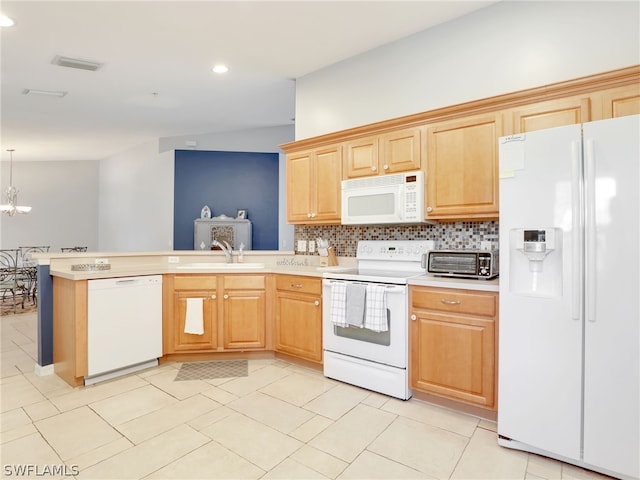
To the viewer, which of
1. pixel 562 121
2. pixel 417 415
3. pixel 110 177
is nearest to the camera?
pixel 562 121

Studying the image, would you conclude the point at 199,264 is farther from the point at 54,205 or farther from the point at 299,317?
the point at 54,205

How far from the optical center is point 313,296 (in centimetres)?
312

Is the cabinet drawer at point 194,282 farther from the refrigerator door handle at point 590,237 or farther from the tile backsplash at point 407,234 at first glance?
the refrigerator door handle at point 590,237

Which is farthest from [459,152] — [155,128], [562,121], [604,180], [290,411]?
[155,128]

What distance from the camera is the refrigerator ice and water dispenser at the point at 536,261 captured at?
188cm

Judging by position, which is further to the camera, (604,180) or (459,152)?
(459,152)

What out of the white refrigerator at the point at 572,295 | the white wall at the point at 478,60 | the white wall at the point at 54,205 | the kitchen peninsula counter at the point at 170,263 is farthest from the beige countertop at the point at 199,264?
the white wall at the point at 54,205

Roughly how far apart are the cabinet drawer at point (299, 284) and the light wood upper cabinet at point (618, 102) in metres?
2.22

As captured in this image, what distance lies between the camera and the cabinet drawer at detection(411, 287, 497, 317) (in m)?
2.23

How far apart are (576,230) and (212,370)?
290 centimetres

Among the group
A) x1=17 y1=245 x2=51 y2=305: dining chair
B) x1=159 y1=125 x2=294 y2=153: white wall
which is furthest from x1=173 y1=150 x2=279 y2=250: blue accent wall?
x1=17 y1=245 x2=51 y2=305: dining chair

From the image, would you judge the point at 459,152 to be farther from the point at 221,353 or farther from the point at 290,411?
the point at 221,353

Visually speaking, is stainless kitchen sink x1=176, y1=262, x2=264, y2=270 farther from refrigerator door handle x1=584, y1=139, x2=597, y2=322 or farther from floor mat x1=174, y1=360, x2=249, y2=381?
refrigerator door handle x1=584, y1=139, x2=597, y2=322

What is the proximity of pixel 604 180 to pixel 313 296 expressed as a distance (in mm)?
2131
